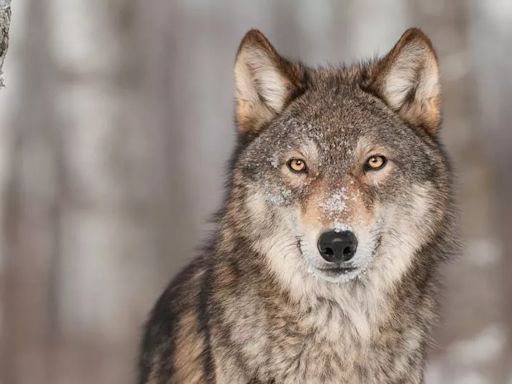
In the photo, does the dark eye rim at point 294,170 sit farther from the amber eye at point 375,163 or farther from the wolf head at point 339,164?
the amber eye at point 375,163

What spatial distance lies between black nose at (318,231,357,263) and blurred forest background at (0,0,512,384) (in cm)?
478

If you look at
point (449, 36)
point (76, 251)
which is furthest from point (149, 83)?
point (449, 36)

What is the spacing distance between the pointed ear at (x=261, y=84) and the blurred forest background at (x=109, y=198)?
453 cm

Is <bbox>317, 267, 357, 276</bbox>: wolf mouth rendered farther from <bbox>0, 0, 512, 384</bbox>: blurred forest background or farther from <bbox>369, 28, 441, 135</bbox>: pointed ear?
<bbox>0, 0, 512, 384</bbox>: blurred forest background

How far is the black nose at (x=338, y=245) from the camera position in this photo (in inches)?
180

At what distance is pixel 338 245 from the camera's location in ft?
15.0

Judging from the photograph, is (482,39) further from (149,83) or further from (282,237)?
(282,237)

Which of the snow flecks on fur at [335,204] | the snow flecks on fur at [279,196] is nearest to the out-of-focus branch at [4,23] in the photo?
the snow flecks on fur at [279,196]

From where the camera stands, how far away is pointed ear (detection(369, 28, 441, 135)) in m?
5.13

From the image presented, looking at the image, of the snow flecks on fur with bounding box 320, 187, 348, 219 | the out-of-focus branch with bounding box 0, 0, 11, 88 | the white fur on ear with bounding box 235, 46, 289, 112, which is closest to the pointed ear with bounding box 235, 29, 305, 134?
the white fur on ear with bounding box 235, 46, 289, 112

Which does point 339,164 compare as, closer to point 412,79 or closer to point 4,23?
point 412,79

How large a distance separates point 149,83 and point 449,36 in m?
9.34

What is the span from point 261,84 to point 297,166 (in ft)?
1.97

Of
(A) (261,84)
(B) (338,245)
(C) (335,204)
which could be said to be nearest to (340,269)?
(B) (338,245)
